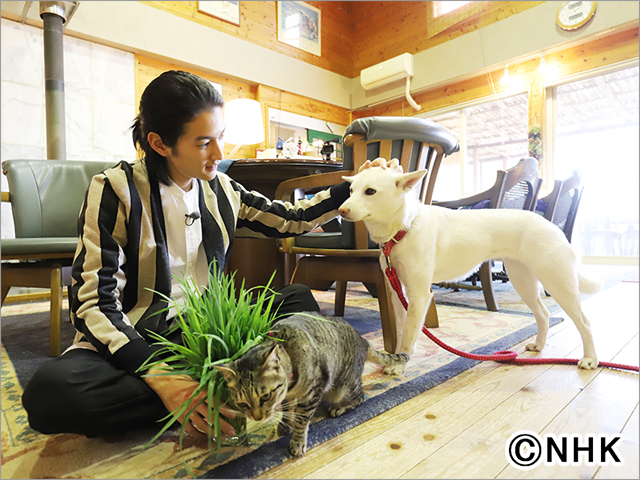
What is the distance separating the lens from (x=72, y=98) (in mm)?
4398

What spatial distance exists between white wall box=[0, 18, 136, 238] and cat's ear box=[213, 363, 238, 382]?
13.9 feet

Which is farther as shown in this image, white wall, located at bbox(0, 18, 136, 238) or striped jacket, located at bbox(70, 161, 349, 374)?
white wall, located at bbox(0, 18, 136, 238)

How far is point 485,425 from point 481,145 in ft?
21.2

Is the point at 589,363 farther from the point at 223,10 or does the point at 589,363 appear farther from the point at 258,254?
the point at 223,10

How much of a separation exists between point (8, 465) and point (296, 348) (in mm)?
731

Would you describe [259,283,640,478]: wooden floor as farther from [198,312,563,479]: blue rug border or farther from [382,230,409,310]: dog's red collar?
[382,230,409,310]: dog's red collar

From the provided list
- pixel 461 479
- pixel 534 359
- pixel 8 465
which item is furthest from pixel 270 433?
pixel 534 359

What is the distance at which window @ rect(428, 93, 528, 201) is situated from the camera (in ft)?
20.3

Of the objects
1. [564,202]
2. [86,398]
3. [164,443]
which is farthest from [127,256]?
[564,202]

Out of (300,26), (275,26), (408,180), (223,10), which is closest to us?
(408,180)

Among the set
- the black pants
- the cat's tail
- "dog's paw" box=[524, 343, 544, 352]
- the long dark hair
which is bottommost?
"dog's paw" box=[524, 343, 544, 352]

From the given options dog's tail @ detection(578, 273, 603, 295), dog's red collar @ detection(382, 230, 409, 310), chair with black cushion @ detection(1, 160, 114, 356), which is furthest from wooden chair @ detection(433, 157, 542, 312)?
chair with black cushion @ detection(1, 160, 114, 356)

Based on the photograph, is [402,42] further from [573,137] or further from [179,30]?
[179,30]

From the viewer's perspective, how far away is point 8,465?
876mm
